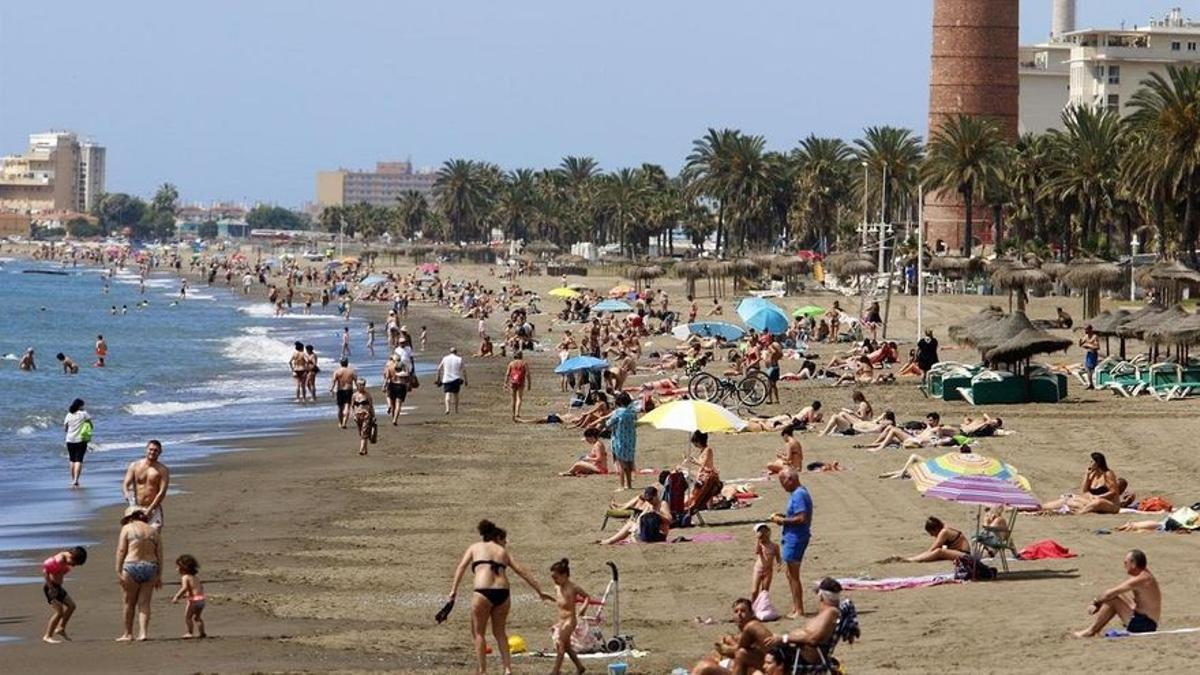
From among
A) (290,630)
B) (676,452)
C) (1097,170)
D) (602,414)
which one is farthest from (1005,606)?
(1097,170)

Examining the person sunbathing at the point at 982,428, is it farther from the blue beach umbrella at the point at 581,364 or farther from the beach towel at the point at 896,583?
the beach towel at the point at 896,583

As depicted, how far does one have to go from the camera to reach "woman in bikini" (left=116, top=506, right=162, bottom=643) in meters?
14.2

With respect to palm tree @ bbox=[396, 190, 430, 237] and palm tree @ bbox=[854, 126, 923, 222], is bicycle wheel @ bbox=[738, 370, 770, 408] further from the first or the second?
palm tree @ bbox=[396, 190, 430, 237]

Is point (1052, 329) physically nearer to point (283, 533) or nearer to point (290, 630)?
point (283, 533)

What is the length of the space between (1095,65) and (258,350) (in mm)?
62274

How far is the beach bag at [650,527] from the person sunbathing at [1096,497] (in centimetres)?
374

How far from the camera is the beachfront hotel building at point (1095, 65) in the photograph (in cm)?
10662

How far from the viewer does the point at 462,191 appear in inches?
5822

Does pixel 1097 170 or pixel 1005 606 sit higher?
pixel 1097 170

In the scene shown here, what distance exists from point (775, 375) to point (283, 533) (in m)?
13.8

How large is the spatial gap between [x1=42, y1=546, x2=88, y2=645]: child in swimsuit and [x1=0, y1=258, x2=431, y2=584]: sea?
316 centimetres

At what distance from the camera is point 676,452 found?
2683cm

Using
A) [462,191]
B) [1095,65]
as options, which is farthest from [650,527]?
[462,191]

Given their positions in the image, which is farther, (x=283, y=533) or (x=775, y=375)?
(x=775, y=375)
